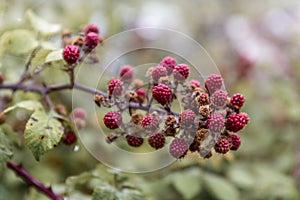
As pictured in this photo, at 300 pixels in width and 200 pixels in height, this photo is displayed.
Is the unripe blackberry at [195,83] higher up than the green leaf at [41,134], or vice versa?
the unripe blackberry at [195,83]

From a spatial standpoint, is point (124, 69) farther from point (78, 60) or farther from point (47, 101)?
point (47, 101)

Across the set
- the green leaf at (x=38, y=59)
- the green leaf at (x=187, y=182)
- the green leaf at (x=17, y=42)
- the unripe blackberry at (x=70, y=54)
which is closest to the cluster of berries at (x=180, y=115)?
the unripe blackberry at (x=70, y=54)

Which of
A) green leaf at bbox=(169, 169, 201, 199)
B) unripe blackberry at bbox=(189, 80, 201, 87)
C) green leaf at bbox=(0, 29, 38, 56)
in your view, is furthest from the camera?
green leaf at bbox=(169, 169, 201, 199)

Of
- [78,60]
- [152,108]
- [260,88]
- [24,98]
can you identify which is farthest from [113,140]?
[260,88]

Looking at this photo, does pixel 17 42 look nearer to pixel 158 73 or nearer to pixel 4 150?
pixel 4 150

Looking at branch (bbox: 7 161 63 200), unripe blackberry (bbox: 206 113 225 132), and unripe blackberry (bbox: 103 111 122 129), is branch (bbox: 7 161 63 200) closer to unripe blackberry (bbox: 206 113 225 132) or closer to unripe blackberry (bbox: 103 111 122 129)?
unripe blackberry (bbox: 103 111 122 129)

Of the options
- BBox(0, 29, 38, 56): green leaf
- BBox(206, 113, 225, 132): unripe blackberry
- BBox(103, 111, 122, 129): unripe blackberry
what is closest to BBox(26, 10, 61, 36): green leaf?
BBox(0, 29, 38, 56): green leaf

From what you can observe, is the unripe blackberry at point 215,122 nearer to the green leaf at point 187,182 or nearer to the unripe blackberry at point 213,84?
the unripe blackberry at point 213,84
